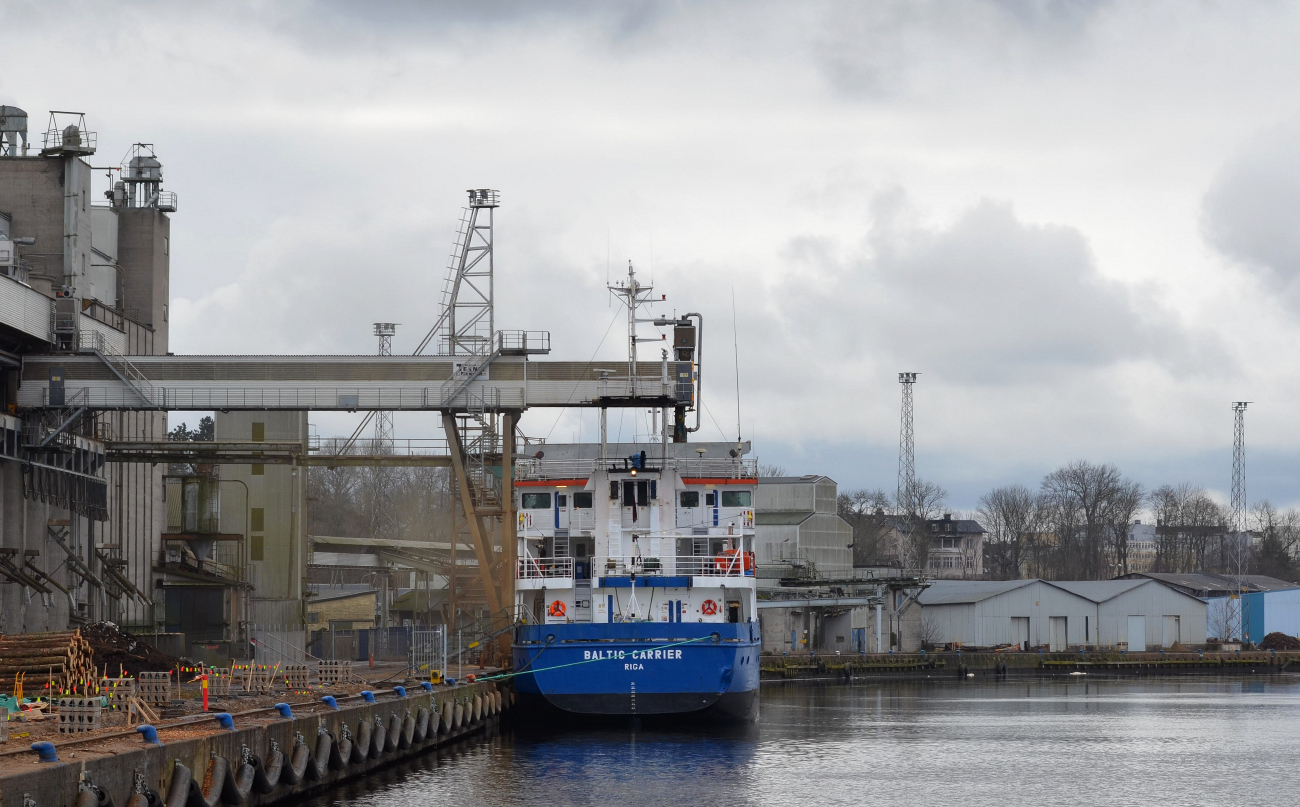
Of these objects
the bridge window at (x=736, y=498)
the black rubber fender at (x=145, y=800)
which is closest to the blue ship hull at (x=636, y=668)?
the bridge window at (x=736, y=498)

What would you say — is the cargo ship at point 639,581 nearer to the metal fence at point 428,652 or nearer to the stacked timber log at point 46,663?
the metal fence at point 428,652

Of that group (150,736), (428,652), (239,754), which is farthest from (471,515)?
(150,736)

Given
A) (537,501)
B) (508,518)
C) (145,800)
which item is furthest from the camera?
(508,518)

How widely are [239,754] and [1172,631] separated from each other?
271ft

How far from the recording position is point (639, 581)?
Answer: 139ft

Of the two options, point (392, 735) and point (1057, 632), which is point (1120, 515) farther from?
point (392, 735)

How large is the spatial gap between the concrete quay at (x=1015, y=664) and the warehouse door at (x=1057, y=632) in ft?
13.5

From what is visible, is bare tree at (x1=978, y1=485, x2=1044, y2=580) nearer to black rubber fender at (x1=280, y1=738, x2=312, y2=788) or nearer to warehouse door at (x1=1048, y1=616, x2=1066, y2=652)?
warehouse door at (x1=1048, y1=616, x2=1066, y2=652)

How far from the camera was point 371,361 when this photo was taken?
48.9m

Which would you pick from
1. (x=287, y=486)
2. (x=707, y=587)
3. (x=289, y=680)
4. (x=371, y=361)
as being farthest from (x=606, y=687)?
(x=287, y=486)

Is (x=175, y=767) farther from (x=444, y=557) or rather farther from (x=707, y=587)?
(x=444, y=557)

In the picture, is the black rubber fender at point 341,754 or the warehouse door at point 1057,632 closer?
the black rubber fender at point 341,754

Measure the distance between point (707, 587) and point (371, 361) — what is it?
14319mm

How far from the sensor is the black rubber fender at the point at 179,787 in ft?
73.8
